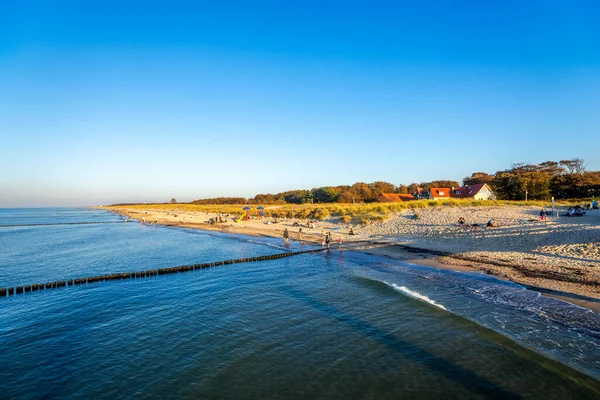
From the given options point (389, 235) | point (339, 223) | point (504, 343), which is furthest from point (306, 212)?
point (504, 343)

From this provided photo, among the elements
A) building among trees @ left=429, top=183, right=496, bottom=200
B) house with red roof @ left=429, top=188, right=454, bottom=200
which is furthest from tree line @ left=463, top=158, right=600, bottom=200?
house with red roof @ left=429, top=188, right=454, bottom=200

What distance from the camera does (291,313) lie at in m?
13.1

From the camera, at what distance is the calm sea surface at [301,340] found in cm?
808

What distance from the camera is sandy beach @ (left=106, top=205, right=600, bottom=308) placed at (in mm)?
16156

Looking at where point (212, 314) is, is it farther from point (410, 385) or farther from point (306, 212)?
point (306, 212)

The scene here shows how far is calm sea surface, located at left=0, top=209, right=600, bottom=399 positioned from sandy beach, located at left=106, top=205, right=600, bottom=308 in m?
2.62

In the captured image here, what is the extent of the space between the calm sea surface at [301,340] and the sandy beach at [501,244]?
2.62 metres

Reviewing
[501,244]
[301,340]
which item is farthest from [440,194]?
[301,340]

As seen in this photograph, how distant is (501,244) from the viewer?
24172mm

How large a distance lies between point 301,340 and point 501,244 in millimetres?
20651

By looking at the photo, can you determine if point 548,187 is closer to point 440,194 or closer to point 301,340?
point 440,194

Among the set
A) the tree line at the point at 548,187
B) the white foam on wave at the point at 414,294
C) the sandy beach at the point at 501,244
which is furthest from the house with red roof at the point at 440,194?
the white foam on wave at the point at 414,294

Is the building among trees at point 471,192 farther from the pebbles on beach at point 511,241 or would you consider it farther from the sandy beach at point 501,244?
the sandy beach at point 501,244

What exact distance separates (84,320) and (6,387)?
4.83 m
